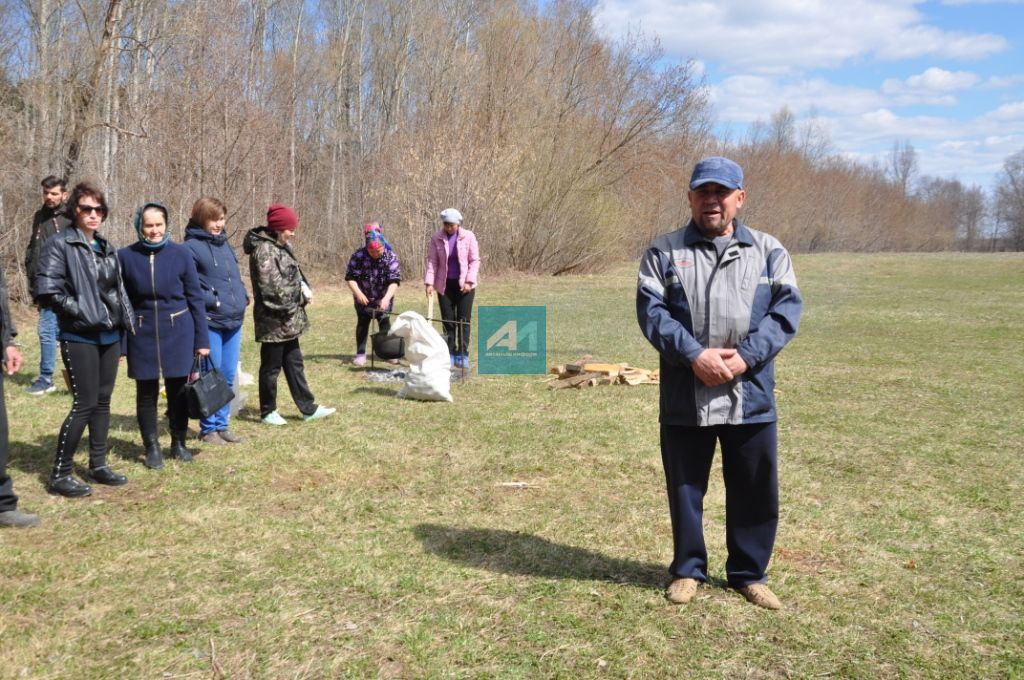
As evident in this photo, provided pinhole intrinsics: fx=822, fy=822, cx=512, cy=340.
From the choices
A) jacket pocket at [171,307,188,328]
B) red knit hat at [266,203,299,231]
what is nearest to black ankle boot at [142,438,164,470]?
jacket pocket at [171,307,188,328]

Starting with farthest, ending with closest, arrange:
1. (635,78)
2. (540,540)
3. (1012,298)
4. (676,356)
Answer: (635,78), (1012,298), (540,540), (676,356)

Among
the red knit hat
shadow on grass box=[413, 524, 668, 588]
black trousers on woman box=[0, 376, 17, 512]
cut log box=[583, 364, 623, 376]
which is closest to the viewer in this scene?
shadow on grass box=[413, 524, 668, 588]

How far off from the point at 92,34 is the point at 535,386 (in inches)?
486

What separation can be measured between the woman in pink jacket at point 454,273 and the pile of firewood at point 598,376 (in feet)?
3.75

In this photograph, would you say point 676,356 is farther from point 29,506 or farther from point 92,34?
point 92,34

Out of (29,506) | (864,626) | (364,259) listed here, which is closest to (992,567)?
(864,626)

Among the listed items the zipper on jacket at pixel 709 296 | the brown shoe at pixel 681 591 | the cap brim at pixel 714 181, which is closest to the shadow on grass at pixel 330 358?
the brown shoe at pixel 681 591

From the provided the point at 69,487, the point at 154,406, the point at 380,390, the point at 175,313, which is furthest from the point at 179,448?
the point at 380,390

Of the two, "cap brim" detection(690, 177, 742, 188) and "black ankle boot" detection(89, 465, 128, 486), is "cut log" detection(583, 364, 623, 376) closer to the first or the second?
"black ankle boot" detection(89, 465, 128, 486)

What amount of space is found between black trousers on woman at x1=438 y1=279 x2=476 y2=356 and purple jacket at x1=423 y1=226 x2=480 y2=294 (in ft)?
0.33

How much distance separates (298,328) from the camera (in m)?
6.66

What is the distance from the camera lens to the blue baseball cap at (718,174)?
3.33 m

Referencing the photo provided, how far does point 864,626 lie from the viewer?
346 centimetres

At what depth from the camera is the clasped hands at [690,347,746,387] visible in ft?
10.8
